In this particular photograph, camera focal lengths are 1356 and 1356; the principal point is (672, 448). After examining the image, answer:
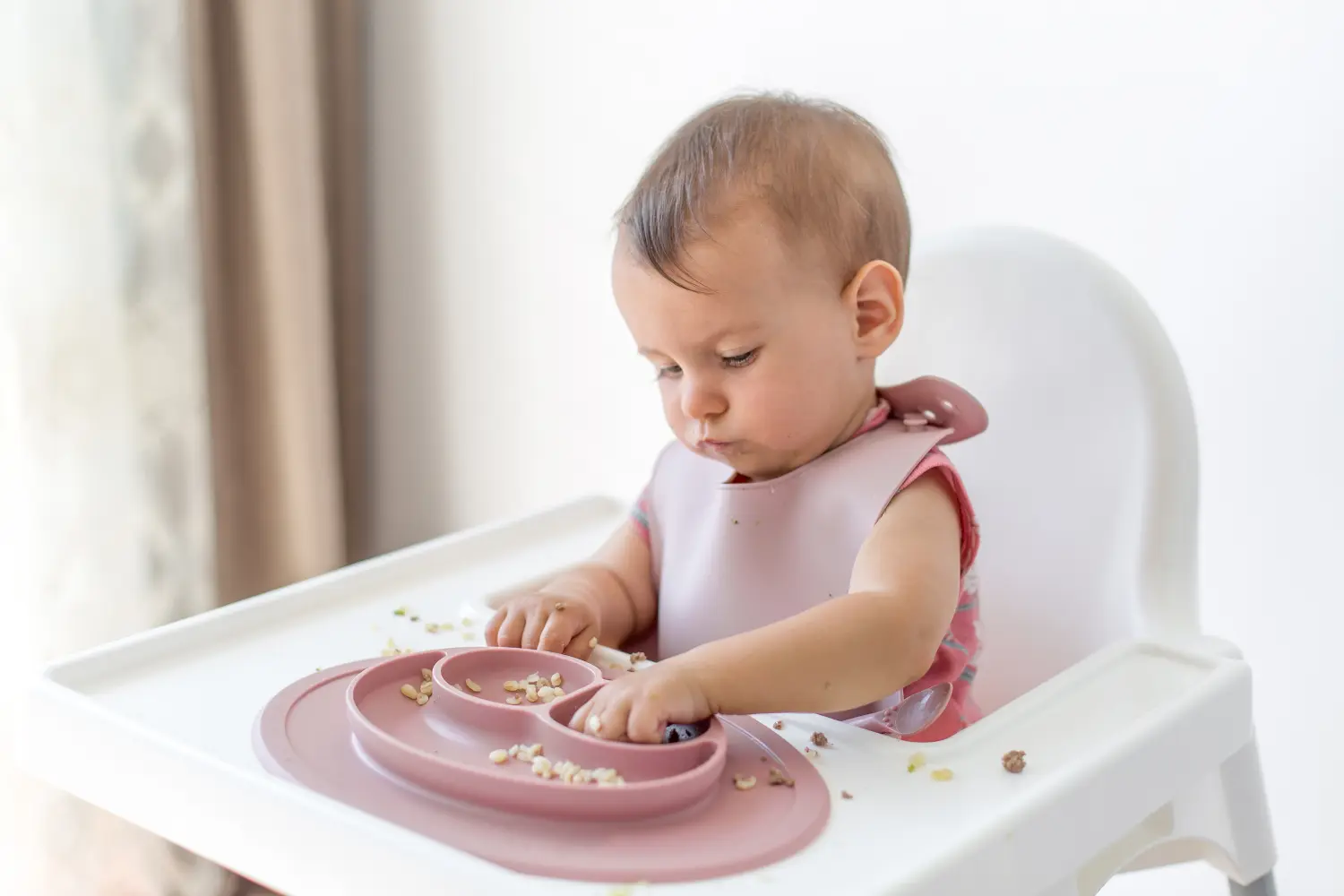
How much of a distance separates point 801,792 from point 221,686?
35 cm

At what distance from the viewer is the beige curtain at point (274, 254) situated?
1586 mm

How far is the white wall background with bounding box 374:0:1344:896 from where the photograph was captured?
42.1 inches

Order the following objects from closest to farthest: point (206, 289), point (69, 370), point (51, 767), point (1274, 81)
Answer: point (51, 767) < point (1274, 81) < point (69, 370) < point (206, 289)

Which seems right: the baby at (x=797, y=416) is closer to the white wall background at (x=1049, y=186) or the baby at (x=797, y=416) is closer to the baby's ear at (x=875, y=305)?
the baby's ear at (x=875, y=305)

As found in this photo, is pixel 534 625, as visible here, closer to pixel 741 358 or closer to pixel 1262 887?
pixel 741 358

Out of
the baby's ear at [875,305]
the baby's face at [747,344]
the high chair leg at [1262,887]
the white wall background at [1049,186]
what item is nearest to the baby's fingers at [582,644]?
the baby's face at [747,344]

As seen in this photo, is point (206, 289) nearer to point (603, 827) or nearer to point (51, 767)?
point (51, 767)

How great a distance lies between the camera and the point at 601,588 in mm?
937

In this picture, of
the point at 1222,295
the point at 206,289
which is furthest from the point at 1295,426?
the point at 206,289

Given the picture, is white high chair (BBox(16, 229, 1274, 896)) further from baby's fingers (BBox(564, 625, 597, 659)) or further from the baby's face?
the baby's face

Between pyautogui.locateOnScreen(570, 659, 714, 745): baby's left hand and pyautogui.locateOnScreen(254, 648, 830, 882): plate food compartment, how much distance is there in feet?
0.03

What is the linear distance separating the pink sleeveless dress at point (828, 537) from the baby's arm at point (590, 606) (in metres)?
0.03

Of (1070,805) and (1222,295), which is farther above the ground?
(1222,295)

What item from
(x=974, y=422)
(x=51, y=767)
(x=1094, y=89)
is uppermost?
(x=1094, y=89)
